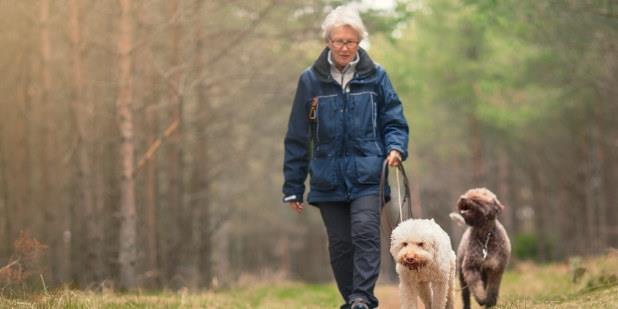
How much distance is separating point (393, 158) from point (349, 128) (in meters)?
0.46

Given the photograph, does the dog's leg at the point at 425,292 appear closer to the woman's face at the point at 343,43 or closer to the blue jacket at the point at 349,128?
the blue jacket at the point at 349,128

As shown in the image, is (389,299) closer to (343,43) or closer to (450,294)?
(450,294)

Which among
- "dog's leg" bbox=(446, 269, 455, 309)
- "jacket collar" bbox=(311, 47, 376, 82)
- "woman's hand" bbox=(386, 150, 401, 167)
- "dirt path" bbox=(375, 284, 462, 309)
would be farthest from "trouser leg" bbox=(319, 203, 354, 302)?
"dirt path" bbox=(375, 284, 462, 309)

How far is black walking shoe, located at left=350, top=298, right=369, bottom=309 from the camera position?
7.10m

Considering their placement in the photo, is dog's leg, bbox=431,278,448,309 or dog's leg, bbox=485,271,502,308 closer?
dog's leg, bbox=431,278,448,309

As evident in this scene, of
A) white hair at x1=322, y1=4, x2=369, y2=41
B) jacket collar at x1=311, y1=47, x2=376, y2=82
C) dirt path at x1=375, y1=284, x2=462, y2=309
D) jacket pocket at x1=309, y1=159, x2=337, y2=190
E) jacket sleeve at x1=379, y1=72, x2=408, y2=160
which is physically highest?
white hair at x1=322, y1=4, x2=369, y2=41

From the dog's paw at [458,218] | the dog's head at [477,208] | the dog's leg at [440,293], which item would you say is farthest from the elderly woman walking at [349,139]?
the dog's paw at [458,218]

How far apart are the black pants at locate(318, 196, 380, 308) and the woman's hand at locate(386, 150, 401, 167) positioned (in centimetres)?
33

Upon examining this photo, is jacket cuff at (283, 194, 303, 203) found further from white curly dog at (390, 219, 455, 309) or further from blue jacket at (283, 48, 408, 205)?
white curly dog at (390, 219, 455, 309)

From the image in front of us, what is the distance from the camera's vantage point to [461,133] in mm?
31500

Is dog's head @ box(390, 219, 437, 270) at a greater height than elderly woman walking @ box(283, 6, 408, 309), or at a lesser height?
lesser

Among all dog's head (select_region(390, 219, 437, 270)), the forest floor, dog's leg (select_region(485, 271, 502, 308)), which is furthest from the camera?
dog's leg (select_region(485, 271, 502, 308))

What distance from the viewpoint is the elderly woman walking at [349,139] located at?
7500mm

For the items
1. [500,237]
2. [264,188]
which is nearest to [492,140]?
[264,188]
